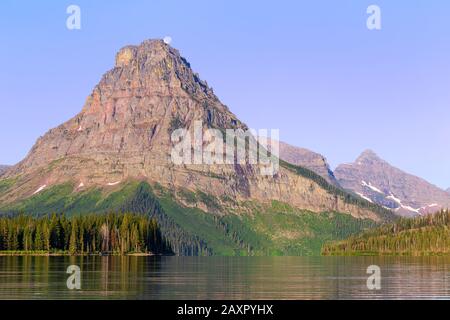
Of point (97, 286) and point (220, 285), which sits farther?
point (220, 285)
